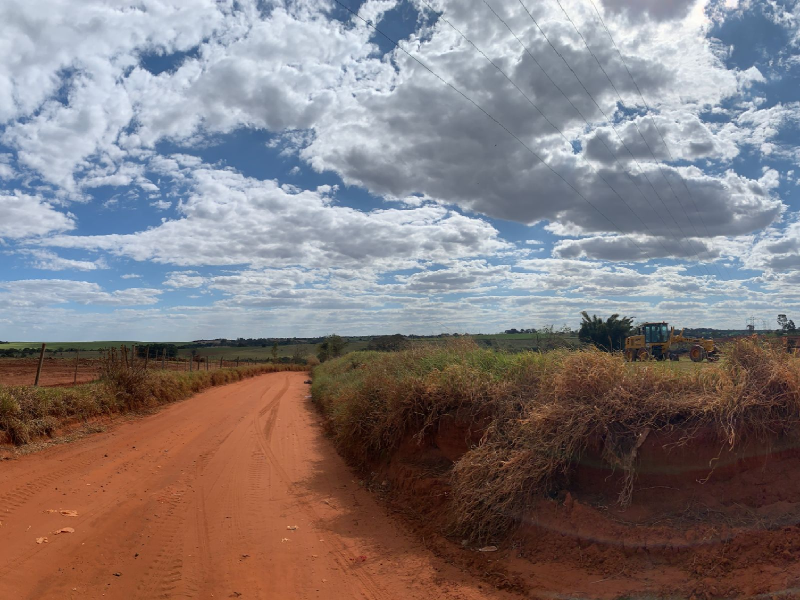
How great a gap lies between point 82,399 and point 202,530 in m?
10.3

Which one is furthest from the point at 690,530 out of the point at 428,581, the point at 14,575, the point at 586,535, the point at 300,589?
the point at 14,575

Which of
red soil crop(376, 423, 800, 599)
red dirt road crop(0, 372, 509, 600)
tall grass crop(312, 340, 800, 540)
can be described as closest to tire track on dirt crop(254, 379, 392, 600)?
red dirt road crop(0, 372, 509, 600)

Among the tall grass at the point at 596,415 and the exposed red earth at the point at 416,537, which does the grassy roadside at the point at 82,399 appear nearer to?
the exposed red earth at the point at 416,537

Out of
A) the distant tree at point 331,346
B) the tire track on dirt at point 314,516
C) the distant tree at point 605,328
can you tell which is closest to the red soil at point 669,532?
the tire track on dirt at point 314,516

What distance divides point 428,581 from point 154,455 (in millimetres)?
8147

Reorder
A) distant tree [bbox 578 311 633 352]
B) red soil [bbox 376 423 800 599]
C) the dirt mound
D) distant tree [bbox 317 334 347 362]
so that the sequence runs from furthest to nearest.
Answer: distant tree [bbox 317 334 347 362] → distant tree [bbox 578 311 633 352] → the dirt mound → red soil [bbox 376 423 800 599]

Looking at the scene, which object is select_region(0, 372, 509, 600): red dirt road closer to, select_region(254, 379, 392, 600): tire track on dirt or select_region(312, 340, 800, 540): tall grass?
select_region(254, 379, 392, 600): tire track on dirt

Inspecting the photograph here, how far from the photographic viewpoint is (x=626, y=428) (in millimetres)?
5727

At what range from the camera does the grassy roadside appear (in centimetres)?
1148

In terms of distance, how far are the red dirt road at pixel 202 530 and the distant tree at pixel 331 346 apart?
53379mm

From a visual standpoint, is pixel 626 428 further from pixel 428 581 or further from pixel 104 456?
pixel 104 456

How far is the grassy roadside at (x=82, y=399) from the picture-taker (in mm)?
11484

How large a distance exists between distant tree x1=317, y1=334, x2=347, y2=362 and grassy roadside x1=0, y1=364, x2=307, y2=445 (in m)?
39.0

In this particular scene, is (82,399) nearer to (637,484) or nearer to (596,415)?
(596,415)
